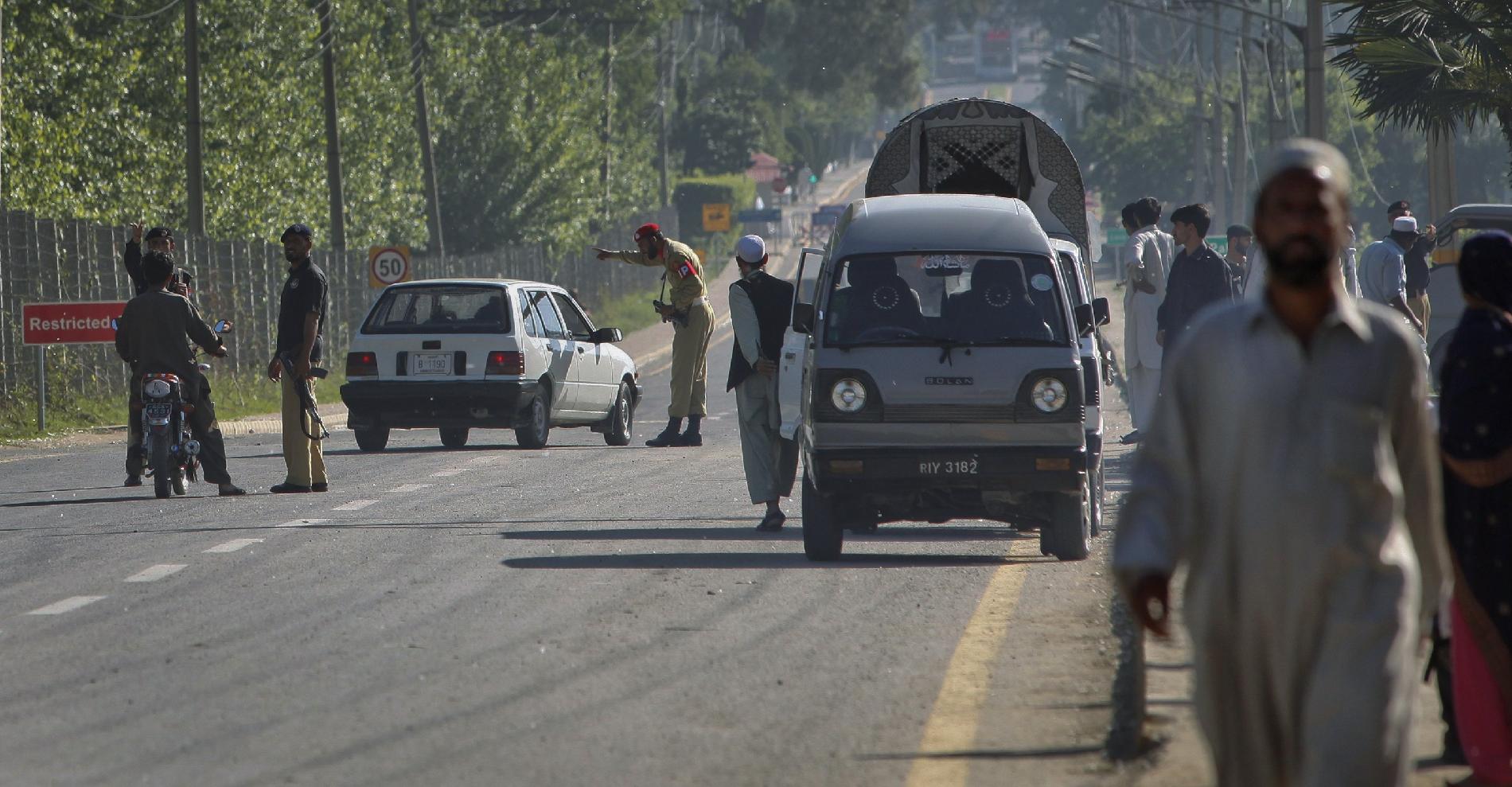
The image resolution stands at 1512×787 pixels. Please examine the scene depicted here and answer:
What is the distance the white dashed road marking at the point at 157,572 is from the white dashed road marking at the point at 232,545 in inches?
23.0

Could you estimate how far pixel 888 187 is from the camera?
1964 centimetres

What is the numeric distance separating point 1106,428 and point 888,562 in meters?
12.9

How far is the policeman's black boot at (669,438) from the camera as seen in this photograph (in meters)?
22.6

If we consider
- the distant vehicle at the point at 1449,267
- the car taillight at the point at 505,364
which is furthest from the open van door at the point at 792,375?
the distant vehicle at the point at 1449,267

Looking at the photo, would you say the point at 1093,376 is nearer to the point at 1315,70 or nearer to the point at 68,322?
the point at 1315,70

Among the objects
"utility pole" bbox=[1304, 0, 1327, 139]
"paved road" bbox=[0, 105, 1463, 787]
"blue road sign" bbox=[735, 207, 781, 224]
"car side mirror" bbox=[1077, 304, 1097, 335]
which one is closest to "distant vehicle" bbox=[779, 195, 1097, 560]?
"paved road" bbox=[0, 105, 1463, 787]

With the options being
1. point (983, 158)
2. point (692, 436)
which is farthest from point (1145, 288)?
point (692, 436)

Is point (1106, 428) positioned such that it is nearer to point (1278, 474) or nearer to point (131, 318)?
point (131, 318)

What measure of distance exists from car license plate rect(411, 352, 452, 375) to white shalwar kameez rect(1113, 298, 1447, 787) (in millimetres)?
17631

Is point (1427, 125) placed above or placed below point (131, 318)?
above

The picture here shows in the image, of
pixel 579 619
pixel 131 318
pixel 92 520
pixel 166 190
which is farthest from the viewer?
pixel 166 190

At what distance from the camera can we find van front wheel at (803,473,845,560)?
12.2m

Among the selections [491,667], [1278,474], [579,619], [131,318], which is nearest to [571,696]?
[491,667]

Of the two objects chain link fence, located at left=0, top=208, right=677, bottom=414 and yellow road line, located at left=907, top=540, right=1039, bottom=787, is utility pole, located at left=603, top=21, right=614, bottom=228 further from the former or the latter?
yellow road line, located at left=907, top=540, right=1039, bottom=787
